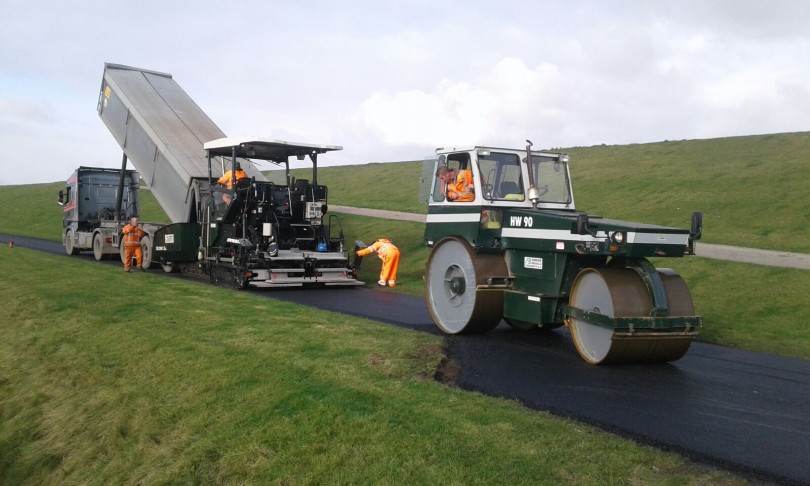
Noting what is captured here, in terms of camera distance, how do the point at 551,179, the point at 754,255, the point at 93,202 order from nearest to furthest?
the point at 551,179 < the point at 754,255 < the point at 93,202

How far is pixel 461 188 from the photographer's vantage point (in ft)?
33.3

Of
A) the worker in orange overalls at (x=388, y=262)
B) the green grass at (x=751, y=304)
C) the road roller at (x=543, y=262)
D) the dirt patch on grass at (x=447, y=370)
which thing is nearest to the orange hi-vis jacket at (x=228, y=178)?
the worker in orange overalls at (x=388, y=262)

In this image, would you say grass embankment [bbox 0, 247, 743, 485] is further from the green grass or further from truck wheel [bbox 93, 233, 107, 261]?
truck wheel [bbox 93, 233, 107, 261]

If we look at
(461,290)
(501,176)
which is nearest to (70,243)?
(461,290)

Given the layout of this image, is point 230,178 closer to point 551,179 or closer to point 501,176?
point 501,176

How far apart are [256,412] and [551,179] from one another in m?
5.57

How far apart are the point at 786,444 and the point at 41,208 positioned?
47014 mm

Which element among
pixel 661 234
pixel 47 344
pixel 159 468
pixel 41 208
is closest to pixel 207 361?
pixel 159 468

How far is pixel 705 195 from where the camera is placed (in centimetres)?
2612

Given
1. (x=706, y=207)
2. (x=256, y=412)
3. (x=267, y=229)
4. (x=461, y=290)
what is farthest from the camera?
(x=706, y=207)

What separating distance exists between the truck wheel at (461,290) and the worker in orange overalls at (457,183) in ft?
1.98

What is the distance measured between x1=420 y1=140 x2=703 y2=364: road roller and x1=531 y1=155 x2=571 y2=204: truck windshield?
16mm

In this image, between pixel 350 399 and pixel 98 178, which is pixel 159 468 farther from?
pixel 98 178

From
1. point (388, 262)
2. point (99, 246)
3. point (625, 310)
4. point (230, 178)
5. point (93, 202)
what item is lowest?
point (99, 246)
